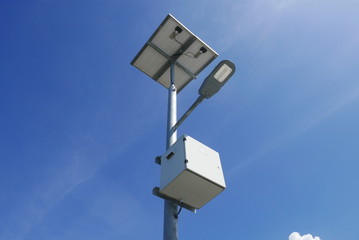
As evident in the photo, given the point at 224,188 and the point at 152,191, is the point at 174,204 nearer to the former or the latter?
the point at 152,191

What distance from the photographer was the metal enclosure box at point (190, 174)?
327cm

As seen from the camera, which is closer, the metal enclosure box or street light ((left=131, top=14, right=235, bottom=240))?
the metal enclosure box

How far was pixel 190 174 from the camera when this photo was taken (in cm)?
323

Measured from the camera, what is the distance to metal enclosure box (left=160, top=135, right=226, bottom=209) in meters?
3.27

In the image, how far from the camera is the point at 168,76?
569cm

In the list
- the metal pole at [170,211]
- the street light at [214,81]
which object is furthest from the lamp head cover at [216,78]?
the metal pole at [170,211]

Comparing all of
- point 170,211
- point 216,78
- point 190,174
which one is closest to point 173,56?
point 216,78

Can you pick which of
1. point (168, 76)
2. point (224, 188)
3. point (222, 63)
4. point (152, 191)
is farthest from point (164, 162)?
point (168, 76)

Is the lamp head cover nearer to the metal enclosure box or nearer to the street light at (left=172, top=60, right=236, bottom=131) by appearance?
the street light at (left=172, top=60, right=236, bottom=131)

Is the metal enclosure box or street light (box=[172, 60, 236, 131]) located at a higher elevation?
street light (box=[172, 60, 236, 131])

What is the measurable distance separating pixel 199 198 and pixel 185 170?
475 millimetres

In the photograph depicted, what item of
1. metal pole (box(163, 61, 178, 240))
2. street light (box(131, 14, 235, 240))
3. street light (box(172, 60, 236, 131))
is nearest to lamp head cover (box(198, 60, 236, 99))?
street light (box(172, 60, 236, 131))

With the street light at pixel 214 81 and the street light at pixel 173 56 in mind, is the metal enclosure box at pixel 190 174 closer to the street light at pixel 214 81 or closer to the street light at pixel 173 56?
the street light at pixel 214 81

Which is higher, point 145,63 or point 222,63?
point 222,63
